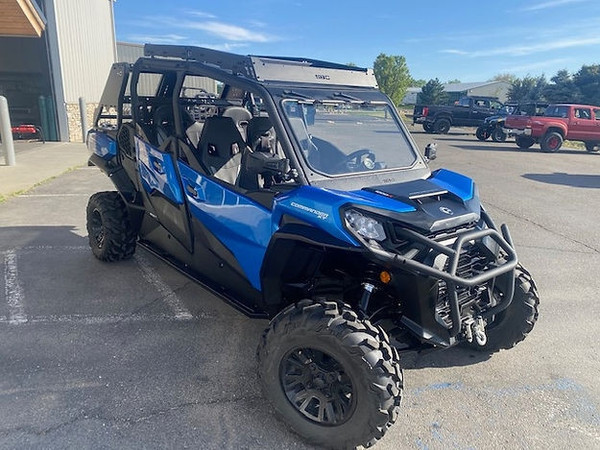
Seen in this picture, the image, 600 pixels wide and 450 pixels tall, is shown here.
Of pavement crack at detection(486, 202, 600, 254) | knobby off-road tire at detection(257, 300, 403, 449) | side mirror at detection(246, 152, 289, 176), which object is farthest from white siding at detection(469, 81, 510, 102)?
knobby off-road tire at detection(257, 300, 403, 449)

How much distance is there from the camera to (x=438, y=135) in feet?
83.0

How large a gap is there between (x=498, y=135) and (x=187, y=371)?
2247 centimetres

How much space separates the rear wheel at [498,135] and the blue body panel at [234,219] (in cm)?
2170

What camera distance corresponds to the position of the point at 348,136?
3318 mm

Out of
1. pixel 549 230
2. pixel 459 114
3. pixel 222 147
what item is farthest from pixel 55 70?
pixel 459 114

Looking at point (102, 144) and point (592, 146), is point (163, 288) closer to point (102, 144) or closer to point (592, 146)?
point (102, 144)

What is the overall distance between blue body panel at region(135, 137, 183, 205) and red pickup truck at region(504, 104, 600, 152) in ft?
59.7

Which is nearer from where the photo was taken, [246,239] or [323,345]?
[323,345]

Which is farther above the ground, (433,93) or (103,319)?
(433,93)

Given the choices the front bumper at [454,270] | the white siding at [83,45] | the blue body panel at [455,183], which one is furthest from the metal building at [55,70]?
the front bumper at [454,270]

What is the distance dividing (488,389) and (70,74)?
1690 centimetres

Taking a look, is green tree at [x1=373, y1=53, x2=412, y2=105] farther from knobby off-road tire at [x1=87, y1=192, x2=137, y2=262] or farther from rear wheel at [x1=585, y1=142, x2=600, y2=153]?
knobby off-road tire at [x1=87, y1=192, x2=137, y2=262]

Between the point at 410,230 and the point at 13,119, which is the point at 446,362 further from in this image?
the point at 13,119

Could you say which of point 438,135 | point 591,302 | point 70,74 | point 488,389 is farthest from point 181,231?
point 438,135
